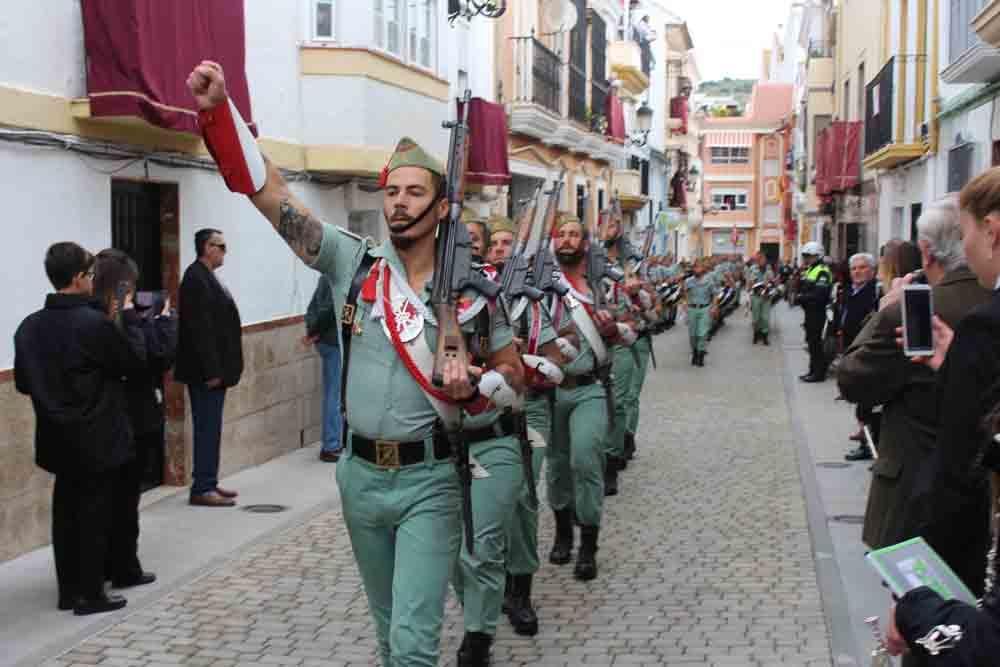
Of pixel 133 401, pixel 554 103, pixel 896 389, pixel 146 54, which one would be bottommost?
pixel 133 401

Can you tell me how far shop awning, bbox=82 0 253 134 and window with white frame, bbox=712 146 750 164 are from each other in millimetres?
71725

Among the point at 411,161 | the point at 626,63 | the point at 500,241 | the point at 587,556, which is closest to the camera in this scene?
the point at 411,161

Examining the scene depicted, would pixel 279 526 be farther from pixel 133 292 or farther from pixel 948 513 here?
pixel 948 513

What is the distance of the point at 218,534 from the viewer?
842cm

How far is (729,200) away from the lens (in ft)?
261

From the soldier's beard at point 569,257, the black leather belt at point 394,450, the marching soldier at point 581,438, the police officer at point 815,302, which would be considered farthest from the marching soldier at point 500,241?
the police officer at point 815,302

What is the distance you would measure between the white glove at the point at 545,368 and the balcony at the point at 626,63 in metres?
32.3

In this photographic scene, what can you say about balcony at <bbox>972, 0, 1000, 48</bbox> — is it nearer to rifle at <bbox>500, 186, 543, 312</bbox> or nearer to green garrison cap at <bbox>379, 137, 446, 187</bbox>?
rifle at <bbox>500, 186, 543, 312</bbox>

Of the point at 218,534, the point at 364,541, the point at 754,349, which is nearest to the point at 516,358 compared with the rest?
the point at 364,541

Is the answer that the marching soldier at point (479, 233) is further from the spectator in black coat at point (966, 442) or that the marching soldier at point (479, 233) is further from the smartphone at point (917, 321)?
the spectator in black coat at point (966, 442)

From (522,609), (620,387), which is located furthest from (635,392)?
(522,609)

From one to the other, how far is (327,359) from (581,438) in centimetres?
445

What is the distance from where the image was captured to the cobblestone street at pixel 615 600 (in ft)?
19.7

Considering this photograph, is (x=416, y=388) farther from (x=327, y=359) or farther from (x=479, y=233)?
(x=327, y=359)
